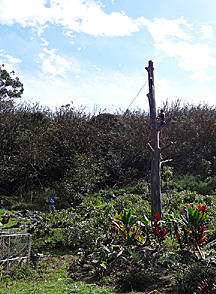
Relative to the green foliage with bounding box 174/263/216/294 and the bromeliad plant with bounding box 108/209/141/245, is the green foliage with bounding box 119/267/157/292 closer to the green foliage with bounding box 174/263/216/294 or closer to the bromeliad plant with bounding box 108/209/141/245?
the green foliage with bounding box 174/263/216/294

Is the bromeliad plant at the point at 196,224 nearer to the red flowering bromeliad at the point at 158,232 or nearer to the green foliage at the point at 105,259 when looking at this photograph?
the red flowering bromeliad at the point at 158,232

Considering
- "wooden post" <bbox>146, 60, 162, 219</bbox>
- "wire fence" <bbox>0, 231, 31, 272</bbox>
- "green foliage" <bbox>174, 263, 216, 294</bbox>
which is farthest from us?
"wooden post" <bbox>146, 60, 162, 219</bbox>

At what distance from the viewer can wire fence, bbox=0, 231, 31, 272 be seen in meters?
4.41

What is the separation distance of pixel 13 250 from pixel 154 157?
3501 mm

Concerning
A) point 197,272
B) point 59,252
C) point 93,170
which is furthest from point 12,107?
point 197,272

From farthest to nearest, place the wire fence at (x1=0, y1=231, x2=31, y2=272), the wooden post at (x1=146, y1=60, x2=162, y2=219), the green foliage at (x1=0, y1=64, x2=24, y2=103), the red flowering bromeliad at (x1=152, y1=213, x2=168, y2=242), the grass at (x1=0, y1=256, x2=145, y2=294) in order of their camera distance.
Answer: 1. the green foliage at (x1=0, y1=64, x2=24, y2=103)
2. the wooden post at (x1=146, y1=60, x2=162, y2=219)
3. the wire fence at (x1=0, y1=231, x2=31, y2=272)
4. the red flowering bromeliad at (x1=152, y1=213, x2=168, y2=242)
5. the grass at (x1=0, y1=256, x2=145, y2=294)

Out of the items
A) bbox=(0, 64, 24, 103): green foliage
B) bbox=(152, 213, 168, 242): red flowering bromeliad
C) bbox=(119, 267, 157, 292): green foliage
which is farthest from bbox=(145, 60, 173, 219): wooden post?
bbox=(0, 64, 24, 103): green foliage

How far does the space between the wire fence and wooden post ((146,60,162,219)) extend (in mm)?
2732

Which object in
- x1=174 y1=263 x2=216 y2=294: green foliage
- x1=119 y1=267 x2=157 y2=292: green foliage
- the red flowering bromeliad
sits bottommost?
x1=119 y1=267 x2=157 y2=292: green foliage

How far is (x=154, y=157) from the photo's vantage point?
582cm

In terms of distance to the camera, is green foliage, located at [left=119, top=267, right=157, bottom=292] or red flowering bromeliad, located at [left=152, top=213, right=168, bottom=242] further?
red flowering bromeliad, located at [left=152, top=213, right=168, bottom=242]

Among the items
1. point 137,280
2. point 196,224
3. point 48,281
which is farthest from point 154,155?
point 48,281

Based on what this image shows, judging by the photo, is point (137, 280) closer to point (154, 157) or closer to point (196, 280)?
point (196, 280)

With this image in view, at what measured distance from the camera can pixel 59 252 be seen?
5625mm
